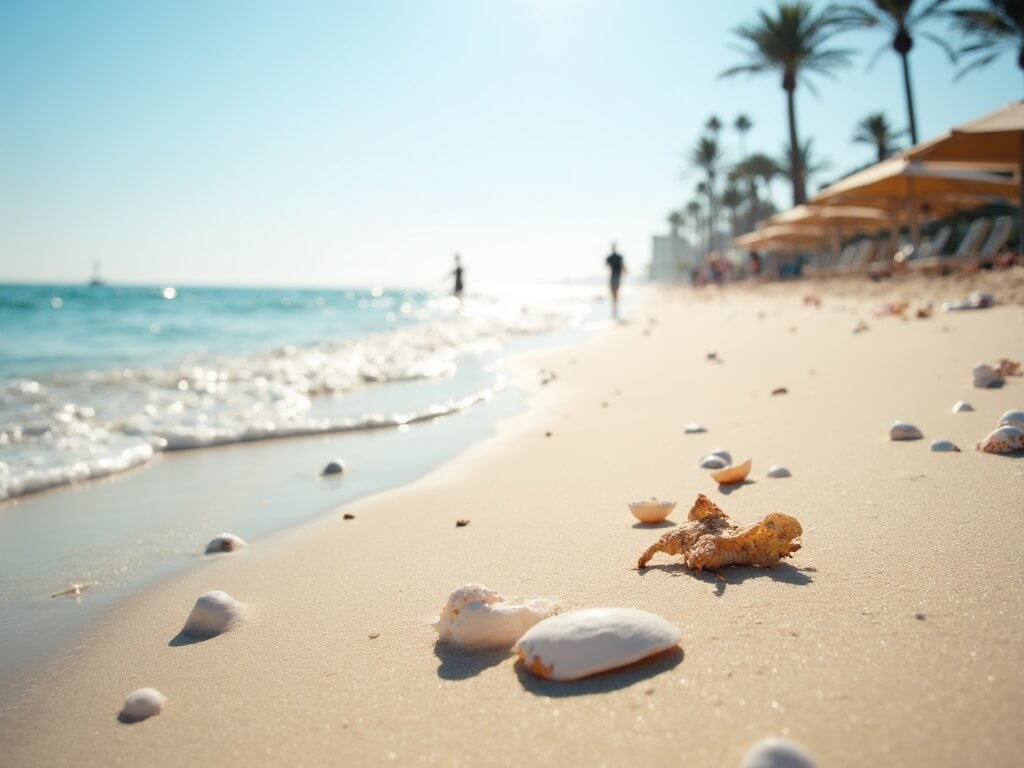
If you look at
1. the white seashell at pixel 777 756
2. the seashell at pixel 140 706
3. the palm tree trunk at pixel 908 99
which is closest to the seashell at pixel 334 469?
the seashell at pixel 140 706

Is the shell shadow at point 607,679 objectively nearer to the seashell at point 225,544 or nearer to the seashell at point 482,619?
the seashell at point 482,619

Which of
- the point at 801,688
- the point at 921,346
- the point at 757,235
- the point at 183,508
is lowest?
the point at 183,508

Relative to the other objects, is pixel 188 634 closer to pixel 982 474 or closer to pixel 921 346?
pixel 982 474

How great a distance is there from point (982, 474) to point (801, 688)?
6.29 ft

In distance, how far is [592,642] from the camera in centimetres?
158

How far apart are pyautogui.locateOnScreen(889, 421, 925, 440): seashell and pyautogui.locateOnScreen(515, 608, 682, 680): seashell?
8.34 feet

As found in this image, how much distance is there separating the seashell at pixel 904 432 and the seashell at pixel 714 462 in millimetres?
883

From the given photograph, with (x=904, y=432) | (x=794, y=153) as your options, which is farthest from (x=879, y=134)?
(x=904, y=432)

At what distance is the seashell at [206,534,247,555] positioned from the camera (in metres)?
3.09

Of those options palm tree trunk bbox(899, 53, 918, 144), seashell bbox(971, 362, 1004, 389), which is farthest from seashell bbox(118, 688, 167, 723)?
palm tree trunk bbox(899, 53, 918, 144)

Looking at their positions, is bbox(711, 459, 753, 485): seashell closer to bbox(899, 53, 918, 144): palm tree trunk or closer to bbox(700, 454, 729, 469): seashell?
bbox(700, 454, 729, 469): seashell

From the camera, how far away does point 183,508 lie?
393 centimetres

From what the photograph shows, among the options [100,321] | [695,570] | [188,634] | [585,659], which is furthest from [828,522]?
[100,321]

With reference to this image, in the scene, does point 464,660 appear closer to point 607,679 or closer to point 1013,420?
point 607,679
